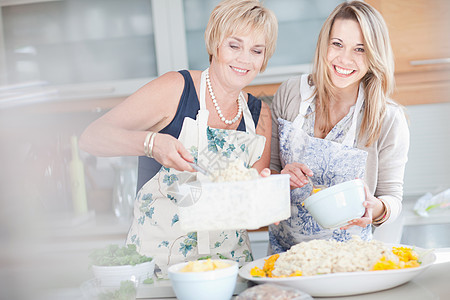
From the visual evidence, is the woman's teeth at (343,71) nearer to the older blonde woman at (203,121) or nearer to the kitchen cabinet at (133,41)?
the older blonde woman at (203,121)

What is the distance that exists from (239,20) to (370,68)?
0.36 m

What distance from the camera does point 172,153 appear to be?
790 millimetres

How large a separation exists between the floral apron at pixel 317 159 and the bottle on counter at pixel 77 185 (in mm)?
523

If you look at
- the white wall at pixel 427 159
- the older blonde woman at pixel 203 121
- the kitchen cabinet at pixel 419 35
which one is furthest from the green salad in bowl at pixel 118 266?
the white wall at pixel 427 159

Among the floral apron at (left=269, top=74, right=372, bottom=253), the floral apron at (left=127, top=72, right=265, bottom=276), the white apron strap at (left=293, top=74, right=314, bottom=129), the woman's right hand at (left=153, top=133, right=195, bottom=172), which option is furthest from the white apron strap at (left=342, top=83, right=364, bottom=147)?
the woman's right hand at (left=153, top=133, right=195, bottom=172)

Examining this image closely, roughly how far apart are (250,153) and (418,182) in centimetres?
126

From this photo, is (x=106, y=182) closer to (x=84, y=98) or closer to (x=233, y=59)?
(x=84, y=98)

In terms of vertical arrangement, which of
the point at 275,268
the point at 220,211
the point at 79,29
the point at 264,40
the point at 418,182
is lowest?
the point at 418,182

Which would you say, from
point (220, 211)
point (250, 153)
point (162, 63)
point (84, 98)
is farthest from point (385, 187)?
point (84, 98)

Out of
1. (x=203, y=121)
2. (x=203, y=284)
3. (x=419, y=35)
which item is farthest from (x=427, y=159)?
(x=203, y=284)

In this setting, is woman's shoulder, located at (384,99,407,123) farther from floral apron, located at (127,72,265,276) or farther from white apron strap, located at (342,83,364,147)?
floral apron, located at (127,72,265,276)

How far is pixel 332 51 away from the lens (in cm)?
113

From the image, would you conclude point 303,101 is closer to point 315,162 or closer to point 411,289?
point 315,162

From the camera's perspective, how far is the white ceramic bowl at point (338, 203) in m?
0.82
